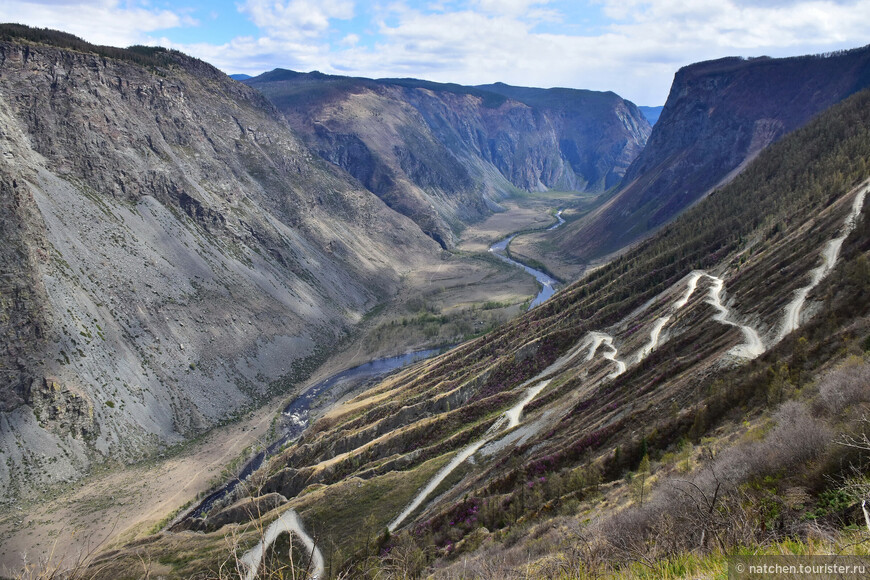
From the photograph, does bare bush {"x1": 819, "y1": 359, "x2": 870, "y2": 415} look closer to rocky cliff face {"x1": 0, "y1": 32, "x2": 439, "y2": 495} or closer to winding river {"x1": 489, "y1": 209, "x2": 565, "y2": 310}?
rocky cliff face {"x1": 0, "y1": 32, "x2": 439, "y2": 495}

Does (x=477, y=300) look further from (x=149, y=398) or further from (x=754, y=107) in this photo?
(x=754, y=107)

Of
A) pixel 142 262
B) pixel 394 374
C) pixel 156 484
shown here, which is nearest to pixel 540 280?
pixel 394 374

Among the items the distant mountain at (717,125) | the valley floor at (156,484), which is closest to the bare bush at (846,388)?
the valley floor at (156,484)

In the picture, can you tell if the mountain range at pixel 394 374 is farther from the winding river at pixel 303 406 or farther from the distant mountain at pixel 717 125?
the distant mountain at pixel 717 125

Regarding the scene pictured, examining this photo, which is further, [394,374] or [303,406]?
[394,374]

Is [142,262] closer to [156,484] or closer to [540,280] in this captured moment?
[156,484]

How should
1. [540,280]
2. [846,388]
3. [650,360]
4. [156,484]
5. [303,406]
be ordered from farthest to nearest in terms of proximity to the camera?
[540,280] → [303,406] → [156,484] → [650,360] → [846,388]

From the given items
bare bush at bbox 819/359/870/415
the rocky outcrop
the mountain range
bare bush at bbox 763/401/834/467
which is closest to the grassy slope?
the mountain range
